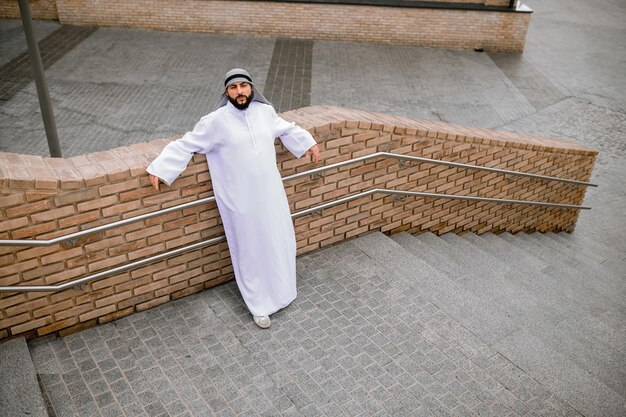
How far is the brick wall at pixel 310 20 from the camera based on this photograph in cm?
1289

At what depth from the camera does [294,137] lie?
161 inches

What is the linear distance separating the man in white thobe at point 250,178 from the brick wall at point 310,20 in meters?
9.79

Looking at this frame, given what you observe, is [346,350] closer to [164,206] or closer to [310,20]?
[164,206]

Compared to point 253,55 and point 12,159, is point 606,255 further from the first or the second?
point 253,55

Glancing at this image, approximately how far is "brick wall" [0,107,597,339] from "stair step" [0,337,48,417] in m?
0.15

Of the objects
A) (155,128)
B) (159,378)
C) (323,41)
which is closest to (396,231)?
(159,378)

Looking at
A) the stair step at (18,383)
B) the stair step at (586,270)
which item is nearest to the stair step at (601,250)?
the stair step at (586,270)

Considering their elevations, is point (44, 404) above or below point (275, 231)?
below

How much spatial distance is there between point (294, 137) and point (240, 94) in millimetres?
550

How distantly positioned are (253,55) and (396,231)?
7782mm

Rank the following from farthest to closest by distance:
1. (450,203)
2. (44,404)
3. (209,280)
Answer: (450,203), (209,280), (44,404)

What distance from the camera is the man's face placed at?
12.2 ft

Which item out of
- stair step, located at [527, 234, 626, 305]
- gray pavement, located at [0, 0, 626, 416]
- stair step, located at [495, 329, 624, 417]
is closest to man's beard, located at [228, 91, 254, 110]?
gray pavement, located at [0, 0, 626, 416]

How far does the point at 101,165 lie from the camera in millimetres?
3600
